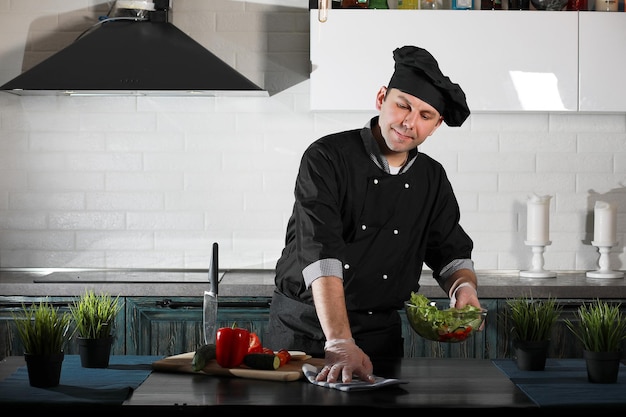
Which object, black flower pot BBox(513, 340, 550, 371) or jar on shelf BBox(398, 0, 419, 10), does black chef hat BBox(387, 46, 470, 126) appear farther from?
jar on shelf BBox(398, 0, 419, 10)

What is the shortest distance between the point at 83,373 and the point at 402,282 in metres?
1.17

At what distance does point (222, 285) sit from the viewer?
426 cm

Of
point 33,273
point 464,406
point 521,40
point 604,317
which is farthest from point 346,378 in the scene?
point 33,273

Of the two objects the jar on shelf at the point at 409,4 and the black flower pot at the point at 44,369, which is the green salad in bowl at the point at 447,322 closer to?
the black flower pot at the point at 44,369

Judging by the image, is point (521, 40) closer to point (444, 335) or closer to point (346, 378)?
point (444, 335)

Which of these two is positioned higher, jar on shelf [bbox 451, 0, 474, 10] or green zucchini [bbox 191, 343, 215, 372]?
jar on shelf [bbox 451, 0, 474, 10]

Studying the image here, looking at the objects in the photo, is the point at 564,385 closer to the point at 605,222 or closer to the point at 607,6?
the point at 605,222

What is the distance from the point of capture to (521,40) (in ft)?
14.7

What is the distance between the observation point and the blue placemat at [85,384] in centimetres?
239

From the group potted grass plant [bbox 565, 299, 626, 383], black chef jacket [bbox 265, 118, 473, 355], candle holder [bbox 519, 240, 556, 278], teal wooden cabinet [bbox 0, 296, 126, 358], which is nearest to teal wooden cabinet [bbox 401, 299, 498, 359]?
candle holder [bbox 519, 240, 556, 278]

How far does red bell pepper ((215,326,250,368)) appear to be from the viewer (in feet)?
8.80

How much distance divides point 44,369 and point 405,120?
53.3 inches

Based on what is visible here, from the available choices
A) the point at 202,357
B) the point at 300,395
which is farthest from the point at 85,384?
the point at 300,395

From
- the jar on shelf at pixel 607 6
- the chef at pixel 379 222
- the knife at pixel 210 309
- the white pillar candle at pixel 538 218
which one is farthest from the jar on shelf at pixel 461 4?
the knife at pixel 210 309
